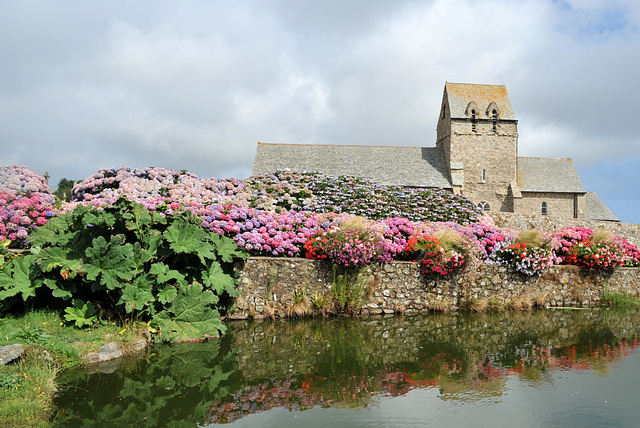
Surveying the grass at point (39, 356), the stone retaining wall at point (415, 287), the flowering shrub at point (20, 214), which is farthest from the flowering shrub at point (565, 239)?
the flowering shrub at point (20, 214)

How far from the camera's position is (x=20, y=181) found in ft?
33.8

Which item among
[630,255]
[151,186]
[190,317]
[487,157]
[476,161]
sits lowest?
[190,317]

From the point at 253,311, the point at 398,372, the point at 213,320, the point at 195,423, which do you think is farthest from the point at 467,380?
the point at 253,311

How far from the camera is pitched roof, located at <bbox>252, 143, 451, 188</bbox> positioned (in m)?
33.9

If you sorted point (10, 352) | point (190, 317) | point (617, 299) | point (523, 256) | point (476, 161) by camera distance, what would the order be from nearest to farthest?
1. point (10, 352)
2. point (190, 317)
3. point (523, 256)
4. point (617, 299)
5. point (476, 161)

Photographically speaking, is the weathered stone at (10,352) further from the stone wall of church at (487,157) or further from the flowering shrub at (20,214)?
the stone wall of church at (487,157)

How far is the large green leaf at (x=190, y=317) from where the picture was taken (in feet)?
22.9

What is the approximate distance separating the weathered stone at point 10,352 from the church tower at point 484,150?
33.7 metres

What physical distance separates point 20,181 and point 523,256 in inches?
454

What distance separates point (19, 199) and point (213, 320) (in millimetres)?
5619

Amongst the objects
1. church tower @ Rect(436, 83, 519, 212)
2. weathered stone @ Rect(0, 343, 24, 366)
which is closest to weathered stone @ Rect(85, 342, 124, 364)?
weathered stone @ Rect(0, 343, 24, 366)

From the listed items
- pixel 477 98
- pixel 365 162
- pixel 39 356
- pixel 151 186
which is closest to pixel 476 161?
pixel 477 98

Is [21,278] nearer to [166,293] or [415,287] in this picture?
[166,293]

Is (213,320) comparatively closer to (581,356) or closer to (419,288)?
(419,288)
